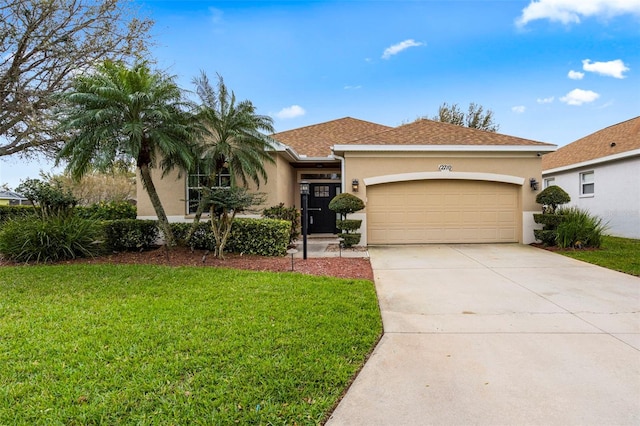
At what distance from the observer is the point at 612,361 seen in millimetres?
3164

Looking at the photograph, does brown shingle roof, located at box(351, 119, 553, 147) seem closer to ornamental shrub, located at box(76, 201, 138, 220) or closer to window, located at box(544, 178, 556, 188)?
window, located at box(544, 178, 556, 188)

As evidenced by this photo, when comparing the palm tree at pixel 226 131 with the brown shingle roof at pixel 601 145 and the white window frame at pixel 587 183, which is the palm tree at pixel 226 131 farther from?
the white window frame at pixel 587 183

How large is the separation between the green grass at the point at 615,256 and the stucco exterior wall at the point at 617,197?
2639mm

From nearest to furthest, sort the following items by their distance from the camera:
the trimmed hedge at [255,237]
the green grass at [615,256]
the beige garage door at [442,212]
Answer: the green grass at [615,256], the trimmed hedge at [255,237], the beige garage door at [442,212]

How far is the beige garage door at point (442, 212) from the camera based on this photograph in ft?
36.0

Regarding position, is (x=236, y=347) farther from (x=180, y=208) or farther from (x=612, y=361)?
(x=180, y=208)

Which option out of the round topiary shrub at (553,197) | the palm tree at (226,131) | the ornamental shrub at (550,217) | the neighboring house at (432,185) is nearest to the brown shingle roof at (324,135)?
the neighboring house at (432,185)

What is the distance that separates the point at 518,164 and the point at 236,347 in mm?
10874

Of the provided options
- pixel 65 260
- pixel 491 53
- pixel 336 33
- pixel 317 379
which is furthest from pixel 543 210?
pixel 65 260

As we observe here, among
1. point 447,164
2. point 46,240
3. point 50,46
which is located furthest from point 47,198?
point 447,164

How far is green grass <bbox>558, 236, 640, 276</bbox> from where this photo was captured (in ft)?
23.9

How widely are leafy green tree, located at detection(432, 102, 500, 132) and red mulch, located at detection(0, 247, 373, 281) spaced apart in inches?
805

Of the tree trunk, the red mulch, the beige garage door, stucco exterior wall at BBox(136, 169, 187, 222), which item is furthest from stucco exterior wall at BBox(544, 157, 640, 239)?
stucco exterior wall at BBox(136, 169, 187, 222)

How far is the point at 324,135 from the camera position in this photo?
15.0 m
